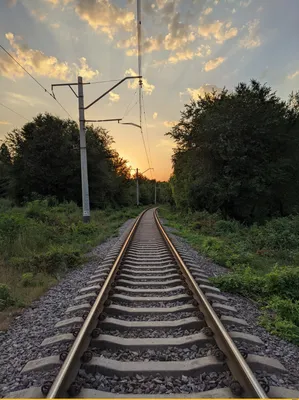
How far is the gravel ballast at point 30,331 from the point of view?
2.95m

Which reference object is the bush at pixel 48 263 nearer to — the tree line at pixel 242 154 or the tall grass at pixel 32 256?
the tall grass at pixel 32 256

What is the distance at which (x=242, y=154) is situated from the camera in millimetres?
22922

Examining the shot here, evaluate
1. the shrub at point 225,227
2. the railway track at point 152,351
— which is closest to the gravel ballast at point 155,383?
the railway track at point 152,351

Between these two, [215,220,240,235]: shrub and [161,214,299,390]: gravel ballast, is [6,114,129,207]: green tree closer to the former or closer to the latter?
[215,220,240,235]: shrub

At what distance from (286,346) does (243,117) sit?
22.0 meters

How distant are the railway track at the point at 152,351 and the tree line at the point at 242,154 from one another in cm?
1924

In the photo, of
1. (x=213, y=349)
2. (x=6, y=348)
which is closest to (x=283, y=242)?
(x=213, y=349)

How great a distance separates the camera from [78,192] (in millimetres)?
35875

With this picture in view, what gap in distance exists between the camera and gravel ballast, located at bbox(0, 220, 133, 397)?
2.95 m

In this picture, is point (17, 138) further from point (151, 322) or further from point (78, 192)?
point (151, 322)

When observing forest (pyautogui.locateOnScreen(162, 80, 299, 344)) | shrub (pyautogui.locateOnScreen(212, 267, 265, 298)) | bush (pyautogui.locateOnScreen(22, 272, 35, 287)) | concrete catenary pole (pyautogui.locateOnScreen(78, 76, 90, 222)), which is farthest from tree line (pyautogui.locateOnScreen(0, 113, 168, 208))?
shrub (pyautogui.locateOnScreen(212, 267, 265, 298))

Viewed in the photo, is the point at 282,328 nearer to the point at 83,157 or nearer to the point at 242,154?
the point at 83,157

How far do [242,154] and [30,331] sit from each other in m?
21.4

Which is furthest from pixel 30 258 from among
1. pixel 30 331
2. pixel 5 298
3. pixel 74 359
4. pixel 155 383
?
pixel 155 383
